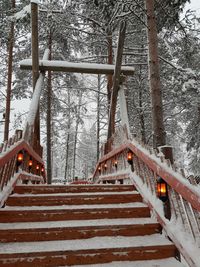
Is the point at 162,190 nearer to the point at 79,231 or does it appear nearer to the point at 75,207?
the point at 79,231

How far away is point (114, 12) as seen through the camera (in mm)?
8742

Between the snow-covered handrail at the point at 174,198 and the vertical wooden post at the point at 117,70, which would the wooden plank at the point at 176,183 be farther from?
the vertical wooden post at the point at 117,70

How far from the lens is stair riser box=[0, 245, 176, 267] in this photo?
3525mm

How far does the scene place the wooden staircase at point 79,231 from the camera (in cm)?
365

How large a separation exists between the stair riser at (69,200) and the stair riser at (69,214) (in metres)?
0.42

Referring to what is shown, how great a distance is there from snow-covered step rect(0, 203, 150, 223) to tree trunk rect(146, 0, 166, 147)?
279cm

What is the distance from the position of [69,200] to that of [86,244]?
1413mm

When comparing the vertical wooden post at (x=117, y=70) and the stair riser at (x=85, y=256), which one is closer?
the stair riser at (x=85, y=256)

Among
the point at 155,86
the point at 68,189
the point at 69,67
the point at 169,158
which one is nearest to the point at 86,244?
the point at 169,158

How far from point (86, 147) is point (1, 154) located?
44.9 metres

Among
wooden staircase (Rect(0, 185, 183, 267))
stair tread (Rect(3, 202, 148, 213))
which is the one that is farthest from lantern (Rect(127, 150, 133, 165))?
stair tread (Rect(3, 202, 148, 213))

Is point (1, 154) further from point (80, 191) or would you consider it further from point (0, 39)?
point (0, 39)

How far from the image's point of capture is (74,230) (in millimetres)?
4215

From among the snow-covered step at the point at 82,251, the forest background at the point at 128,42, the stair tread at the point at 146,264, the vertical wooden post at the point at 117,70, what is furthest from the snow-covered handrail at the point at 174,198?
the vertical wooden post at the point at 117,70
